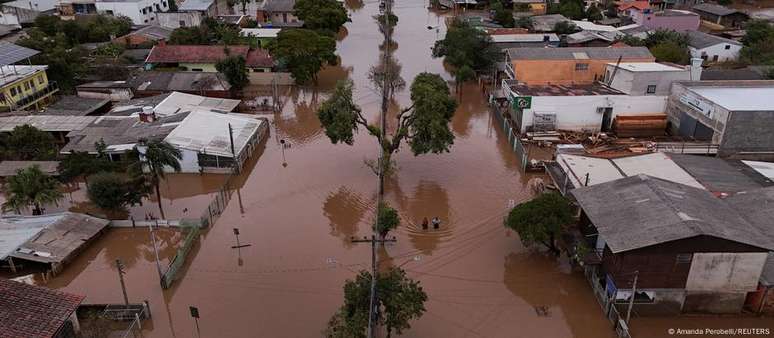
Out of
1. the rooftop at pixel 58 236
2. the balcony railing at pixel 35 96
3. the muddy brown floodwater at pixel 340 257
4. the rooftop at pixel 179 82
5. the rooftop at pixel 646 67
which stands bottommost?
the muddy brown floodwater at pixel 340 257

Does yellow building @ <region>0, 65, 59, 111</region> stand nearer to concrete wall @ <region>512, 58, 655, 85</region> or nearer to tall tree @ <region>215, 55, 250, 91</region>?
tall tree @ <region>215, 55, 250, 91</region>

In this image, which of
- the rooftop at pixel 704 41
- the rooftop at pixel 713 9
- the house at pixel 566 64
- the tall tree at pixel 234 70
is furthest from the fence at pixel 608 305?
the rooftop at pixel 713 9

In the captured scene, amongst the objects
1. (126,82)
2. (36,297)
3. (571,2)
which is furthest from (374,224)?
(571,2)

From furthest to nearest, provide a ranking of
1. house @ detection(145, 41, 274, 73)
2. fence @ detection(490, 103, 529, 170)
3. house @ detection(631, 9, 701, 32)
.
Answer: house @ detection(631, 9, 701, 32) → house @ detection(145, 41, 274, 73) → fence @ detection(490, 103, 529, 170)

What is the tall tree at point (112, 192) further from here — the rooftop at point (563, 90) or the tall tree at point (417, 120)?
the rooftop at point (563, 90)

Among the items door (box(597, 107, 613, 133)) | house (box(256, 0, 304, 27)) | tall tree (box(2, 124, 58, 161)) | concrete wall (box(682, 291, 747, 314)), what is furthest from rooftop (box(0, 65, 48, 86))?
concrete wall (box(682, 291, 747, 314))

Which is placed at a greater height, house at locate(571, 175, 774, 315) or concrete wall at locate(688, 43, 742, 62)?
concrete wall at locate(688, 43, 742, 62)

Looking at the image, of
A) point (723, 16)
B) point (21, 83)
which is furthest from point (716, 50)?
point (21, 83)
